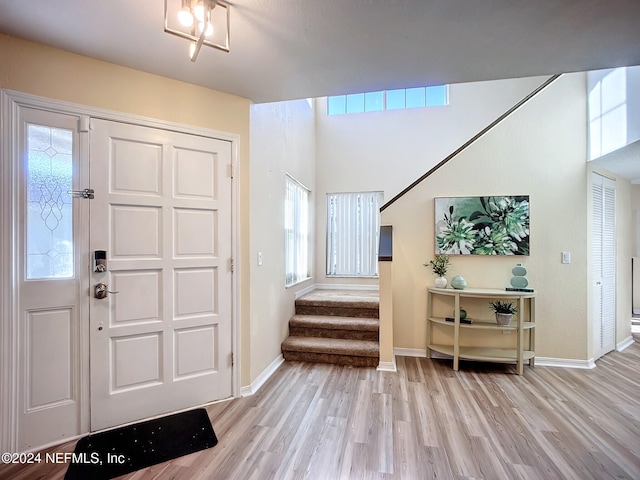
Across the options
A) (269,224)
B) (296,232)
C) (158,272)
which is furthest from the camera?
(296,232)

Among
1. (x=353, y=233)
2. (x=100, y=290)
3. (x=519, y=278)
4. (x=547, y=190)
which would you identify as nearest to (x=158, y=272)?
(x=100, y=290)

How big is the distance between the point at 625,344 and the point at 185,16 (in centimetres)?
555

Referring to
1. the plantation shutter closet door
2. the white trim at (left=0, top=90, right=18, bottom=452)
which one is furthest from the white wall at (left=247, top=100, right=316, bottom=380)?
the plantation shutter closet door

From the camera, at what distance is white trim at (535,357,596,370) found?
3164 mm

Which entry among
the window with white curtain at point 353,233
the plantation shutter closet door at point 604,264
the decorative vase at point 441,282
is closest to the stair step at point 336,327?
the decorative vase at point 441,282

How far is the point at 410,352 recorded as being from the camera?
11.6 ft

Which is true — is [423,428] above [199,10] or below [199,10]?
below

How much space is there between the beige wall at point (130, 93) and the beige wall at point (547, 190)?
2.22 m

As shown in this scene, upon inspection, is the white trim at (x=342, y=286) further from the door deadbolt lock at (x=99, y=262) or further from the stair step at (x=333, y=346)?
the door deadbolt lock at (x=99, y=262)

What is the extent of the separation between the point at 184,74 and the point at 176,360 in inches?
82.8

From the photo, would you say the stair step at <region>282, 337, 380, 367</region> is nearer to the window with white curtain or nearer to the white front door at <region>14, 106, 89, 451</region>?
the window with white curtain

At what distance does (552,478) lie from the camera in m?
1.63

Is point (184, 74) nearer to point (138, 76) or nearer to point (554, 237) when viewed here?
point (138, 76)

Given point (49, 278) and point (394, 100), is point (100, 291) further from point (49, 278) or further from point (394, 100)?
point (394, 100)
